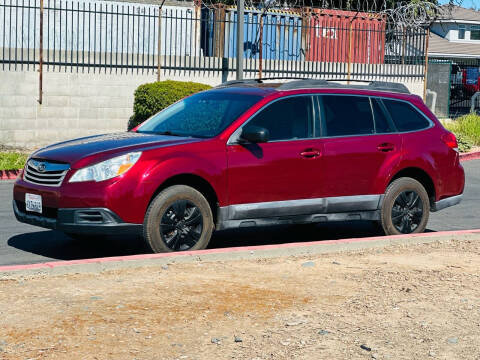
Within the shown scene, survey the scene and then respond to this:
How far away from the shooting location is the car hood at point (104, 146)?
8.69 metres

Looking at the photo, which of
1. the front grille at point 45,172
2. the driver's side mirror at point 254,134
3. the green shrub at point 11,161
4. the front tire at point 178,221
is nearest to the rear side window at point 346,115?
the driver's side mirror at point 254,134

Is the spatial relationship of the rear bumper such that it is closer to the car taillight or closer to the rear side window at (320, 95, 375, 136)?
the car taillight

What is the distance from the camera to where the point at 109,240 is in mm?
10250

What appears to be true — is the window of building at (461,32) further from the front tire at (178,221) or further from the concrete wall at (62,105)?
the front tire at (178,221)

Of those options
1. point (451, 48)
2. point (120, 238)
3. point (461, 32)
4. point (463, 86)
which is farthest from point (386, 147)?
point (461, 32)

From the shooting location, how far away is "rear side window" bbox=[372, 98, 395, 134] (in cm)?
1029

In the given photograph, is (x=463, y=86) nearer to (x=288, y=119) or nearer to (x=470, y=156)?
(x=470, y=156)

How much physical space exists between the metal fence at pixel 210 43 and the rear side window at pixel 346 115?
40.2 ft

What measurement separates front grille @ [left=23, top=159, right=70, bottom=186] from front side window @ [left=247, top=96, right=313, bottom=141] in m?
2.10

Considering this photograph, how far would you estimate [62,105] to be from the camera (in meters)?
21.1

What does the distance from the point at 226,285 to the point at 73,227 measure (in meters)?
1.86

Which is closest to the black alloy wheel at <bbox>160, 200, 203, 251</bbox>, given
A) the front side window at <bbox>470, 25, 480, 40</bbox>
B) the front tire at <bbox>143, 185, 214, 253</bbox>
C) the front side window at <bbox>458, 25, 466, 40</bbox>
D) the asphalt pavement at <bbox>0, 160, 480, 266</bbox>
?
the front tire at <bbox>143, 185, 214, 253</bbox>

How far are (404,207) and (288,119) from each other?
1.87 meters

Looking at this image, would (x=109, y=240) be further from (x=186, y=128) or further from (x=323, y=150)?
(x=323, y=150)
